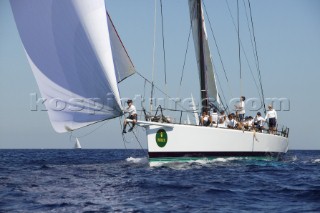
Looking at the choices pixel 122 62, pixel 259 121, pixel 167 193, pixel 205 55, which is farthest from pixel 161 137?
pixel 167 193

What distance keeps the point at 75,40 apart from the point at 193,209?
382 inches

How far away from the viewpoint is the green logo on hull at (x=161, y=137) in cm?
2161

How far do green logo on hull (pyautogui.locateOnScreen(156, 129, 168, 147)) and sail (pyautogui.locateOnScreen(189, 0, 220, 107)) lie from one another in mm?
6238

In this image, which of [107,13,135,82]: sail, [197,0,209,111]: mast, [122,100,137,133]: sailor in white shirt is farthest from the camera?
[197,0,209,111]: mast

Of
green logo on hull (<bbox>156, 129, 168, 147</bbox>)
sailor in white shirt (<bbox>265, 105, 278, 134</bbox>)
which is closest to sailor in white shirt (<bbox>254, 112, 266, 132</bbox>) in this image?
sailor in white shirt (<bbox>265, 105, 278, 134</bbox>)

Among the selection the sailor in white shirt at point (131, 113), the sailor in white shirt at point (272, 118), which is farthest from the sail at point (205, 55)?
the sailor in white shirt at point (131, 113)

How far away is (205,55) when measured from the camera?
27453 millimetres

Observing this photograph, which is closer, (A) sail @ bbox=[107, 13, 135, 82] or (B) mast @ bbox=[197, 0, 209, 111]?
(A) sail @ bbox=[107, 13, 135, 82]

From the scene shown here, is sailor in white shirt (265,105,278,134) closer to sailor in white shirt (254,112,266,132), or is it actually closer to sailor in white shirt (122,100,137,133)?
sailor in white shirt (254,112,266,132)

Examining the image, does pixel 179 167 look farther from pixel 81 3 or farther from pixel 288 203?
pixel 288 203

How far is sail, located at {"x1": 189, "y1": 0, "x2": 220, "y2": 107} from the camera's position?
88.8 feet

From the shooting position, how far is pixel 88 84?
1844 cm

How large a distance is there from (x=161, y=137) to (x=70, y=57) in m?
5.81

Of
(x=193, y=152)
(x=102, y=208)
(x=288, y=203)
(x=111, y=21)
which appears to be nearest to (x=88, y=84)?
(x=111, y=21)
